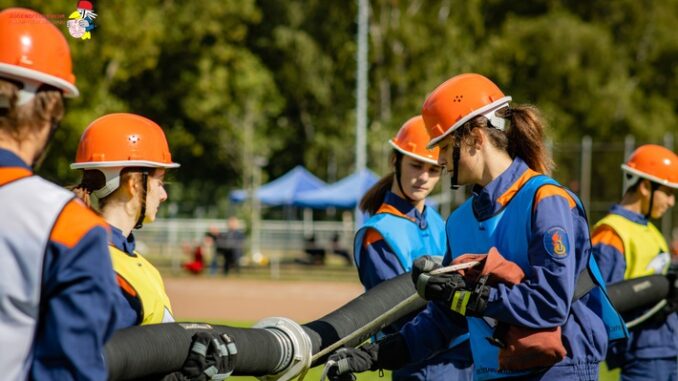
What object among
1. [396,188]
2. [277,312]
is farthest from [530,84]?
[396,188]

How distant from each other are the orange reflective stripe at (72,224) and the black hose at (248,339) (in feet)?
2.76

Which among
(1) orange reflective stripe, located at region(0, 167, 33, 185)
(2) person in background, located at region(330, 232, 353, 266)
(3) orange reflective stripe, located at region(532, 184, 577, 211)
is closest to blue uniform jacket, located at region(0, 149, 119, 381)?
(1) orange reflective stripe, located at region(0, 167, 33, 185)

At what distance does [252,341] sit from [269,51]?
46.1m

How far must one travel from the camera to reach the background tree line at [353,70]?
43.3 meters

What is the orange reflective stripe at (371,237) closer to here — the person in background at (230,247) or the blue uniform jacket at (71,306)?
the blue uniform jacket at (71,306)

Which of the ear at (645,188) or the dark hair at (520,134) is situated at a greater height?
the dark hair at (520,134)

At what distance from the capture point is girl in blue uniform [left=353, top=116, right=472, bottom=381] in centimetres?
529

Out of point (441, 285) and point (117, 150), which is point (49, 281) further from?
point (441, 285)

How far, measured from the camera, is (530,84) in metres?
46.6

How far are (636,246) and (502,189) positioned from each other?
303 centimetres

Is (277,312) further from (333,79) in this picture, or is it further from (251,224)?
(333,79)

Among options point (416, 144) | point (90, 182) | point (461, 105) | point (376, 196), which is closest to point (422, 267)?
point (461, 105)

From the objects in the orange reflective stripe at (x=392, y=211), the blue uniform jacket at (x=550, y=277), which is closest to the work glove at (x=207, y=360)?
the blue uniform jacket at (x=550, y=277)

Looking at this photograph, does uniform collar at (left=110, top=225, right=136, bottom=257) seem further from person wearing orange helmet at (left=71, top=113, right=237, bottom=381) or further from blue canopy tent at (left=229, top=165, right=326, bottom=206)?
blue canopy tent at (left=229, top=165, right=326, bottom=206)
